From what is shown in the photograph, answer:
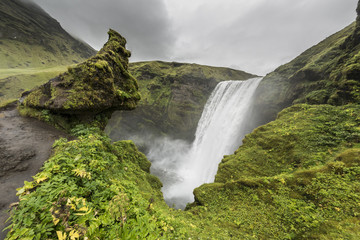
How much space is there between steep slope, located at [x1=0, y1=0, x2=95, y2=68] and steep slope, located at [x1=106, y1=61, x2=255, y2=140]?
1974 inches

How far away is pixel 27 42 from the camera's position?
67500 millimetres

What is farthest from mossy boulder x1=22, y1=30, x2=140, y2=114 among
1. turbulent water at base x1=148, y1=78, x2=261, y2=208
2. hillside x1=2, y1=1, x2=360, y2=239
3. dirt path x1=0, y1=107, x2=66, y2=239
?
turbulent water at base x1=148, y1=78, x2=261, y2=208

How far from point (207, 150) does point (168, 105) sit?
19508mm

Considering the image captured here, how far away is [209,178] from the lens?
68.8ft

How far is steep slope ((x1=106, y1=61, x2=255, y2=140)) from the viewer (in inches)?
1534

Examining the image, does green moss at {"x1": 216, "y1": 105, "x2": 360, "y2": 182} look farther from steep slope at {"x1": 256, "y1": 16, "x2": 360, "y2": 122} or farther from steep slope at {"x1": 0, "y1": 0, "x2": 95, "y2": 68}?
steep slope at {"x1": 0, "y1": 0, "x2": 95, "y2": 68}

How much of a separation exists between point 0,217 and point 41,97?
22.6ft

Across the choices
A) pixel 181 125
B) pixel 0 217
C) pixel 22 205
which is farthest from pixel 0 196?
pixel 181 125

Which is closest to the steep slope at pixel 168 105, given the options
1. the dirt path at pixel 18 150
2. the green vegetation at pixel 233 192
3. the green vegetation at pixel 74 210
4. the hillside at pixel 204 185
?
the hillside at pixel 204 185

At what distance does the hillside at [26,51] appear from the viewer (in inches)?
1240

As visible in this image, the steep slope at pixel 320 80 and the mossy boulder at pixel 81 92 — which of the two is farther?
the steep slope at pixel 320 80

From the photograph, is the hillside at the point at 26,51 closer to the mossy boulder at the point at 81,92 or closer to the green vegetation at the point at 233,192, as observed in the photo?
the mossy boulder at the point at 81,92

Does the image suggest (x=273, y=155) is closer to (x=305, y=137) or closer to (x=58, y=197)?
(x=305, y=137)

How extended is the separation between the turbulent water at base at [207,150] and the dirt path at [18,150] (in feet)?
54.3
